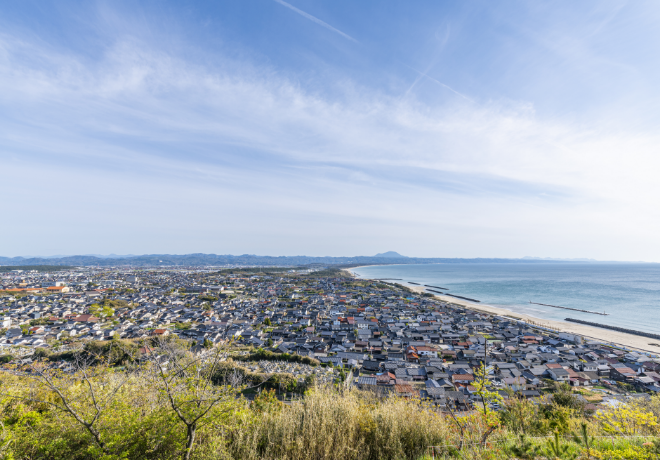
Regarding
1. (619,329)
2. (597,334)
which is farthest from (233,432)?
(619,329)

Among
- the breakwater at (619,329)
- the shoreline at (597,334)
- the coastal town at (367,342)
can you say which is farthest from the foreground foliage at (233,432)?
the breakwater at (619,329)

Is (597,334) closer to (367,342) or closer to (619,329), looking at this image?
(619,329)

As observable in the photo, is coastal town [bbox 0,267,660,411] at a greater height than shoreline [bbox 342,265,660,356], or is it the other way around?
coastal town [bbox 0,267,660,411]

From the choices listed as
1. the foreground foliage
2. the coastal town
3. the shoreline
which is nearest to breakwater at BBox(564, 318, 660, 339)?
the shoreline

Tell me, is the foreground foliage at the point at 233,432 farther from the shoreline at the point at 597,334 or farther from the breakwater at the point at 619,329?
the breakwater at the point at 619,329

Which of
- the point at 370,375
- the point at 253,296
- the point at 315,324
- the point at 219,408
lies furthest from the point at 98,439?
the point at 253,296

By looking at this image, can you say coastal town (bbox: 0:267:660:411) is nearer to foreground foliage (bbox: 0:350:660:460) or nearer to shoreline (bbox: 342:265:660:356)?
shoreline (bbox: 342:265:660:356)

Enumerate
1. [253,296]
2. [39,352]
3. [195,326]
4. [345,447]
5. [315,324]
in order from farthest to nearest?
[253,296]
[315,324]
[195,326]
[39,352]
[345,447]

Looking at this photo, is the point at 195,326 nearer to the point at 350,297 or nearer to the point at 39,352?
the point at 39,352
